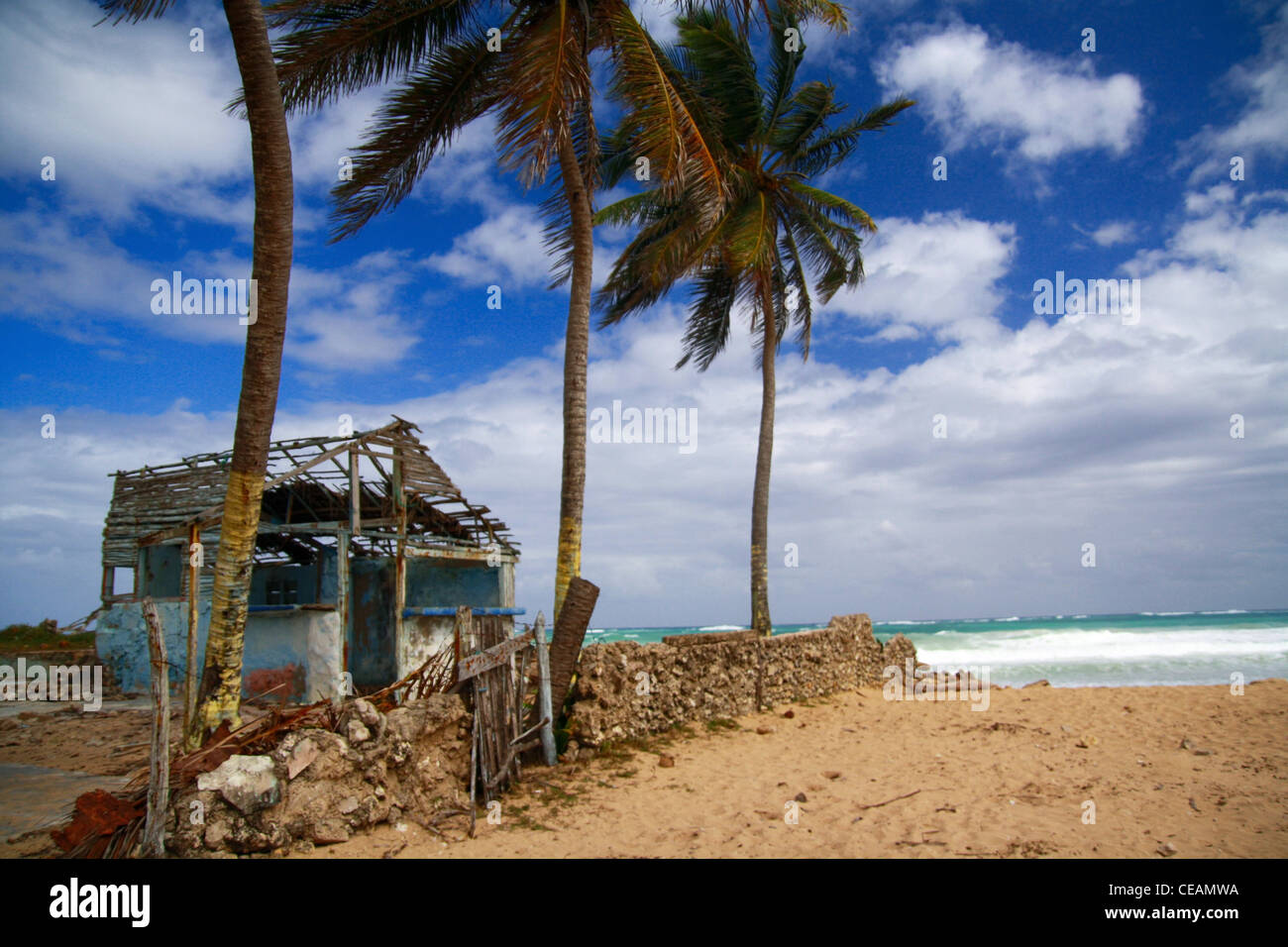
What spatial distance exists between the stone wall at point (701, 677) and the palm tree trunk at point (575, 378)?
1.06 meters

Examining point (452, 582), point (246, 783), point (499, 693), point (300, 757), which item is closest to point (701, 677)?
point (499, 693)

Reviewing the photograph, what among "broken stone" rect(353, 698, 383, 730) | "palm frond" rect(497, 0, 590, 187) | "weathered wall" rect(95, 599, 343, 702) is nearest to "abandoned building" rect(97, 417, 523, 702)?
"weathered wall" rect(95, 599, 343, 702)

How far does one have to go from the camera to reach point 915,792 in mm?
7508

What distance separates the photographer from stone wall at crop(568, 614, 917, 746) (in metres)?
8.74

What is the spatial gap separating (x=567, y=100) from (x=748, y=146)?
7.15 meters

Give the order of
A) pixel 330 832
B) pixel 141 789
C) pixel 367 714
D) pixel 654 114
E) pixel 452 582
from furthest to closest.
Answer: pixel 452 582, pixel 654 114, pixel 367 714, pixel 330 832, pixel 141 789

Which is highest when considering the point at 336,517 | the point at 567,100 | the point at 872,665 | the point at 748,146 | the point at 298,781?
the point at 748,146

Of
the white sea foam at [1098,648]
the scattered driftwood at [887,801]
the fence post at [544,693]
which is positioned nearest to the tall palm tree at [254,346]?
the fence post at [544,693]

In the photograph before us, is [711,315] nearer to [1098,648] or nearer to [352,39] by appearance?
[352,39]

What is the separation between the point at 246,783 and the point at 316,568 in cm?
1351

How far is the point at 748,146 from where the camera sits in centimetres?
1490
